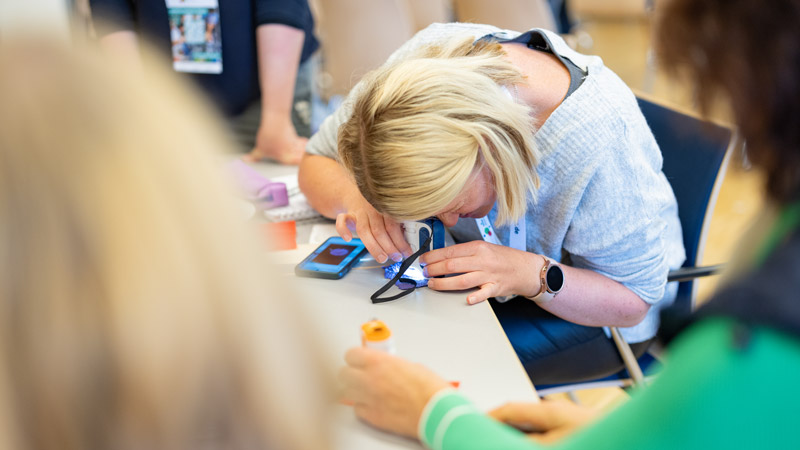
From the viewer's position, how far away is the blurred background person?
2271mm

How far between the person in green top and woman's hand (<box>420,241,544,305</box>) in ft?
2.31

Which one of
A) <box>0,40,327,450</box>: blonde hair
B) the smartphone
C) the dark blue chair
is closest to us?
<box>0,40,327,450</box>: blonde hair

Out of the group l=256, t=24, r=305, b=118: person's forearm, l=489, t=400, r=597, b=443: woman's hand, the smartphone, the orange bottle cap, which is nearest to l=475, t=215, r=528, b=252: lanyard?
the smartphone

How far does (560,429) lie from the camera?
92cm

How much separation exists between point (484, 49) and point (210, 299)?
3.61ft

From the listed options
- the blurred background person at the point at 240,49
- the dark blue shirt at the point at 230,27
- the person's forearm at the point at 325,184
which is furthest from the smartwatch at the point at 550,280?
the dark blue shirt at the point at 230,27

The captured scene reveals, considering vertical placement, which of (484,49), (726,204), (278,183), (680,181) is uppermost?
(484,49)

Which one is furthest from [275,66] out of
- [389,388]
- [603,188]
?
[389,388]

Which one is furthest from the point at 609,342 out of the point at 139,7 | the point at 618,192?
→ the point at 139,7

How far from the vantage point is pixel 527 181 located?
133 cm

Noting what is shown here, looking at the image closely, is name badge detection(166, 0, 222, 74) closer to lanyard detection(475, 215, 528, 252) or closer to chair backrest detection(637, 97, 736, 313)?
lanyard detection(475, 215, 528, 252)

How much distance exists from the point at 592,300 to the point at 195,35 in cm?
161

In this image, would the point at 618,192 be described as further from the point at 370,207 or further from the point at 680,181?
the point at 370,207

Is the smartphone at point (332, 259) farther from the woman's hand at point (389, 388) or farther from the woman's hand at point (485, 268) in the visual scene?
the woman's hand at point (389, 388)
